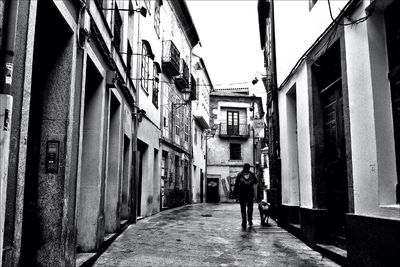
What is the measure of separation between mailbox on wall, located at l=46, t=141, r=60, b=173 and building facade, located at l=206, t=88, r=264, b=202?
30.2 m

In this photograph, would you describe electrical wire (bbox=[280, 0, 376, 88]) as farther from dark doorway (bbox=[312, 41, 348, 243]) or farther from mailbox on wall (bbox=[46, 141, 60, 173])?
mailbox on wall (bbox=[46, 141, 60, 173])

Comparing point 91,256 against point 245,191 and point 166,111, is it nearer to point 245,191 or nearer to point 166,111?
point 245,191

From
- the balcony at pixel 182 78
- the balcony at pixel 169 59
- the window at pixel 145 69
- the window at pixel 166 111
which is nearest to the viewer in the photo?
the window at pixel 145 69

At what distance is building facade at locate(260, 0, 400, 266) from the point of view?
4859 millimetres

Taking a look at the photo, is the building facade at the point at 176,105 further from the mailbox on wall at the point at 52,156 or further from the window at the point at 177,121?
the mailbox on wall at the point at 52,156

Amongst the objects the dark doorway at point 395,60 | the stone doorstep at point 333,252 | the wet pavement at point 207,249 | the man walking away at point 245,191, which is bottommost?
the wet pavement at point 207,249

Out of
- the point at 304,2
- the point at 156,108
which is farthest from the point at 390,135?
the point at 156,108

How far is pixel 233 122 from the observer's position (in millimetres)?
36312

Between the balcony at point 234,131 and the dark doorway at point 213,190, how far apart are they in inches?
165

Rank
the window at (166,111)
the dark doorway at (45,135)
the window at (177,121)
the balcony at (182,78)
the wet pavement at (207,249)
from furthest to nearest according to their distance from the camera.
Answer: the window at (177,121) → the balcony at (182,78) → the window at (166,111) → the wet pavement at (207,249) → the dark doorway at (45,135)

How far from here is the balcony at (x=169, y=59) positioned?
17189 mm

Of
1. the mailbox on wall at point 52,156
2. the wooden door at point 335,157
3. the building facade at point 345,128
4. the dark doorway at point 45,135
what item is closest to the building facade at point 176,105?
the building facade at point 345,128

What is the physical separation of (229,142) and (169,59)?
1966 cm

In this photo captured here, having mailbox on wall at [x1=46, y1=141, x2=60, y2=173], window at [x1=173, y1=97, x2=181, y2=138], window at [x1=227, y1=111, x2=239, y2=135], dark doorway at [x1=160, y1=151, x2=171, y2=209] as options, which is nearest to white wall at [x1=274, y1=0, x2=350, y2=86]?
mailbox on wall at [x1=46, y1=141, x2=60, y2=173]
